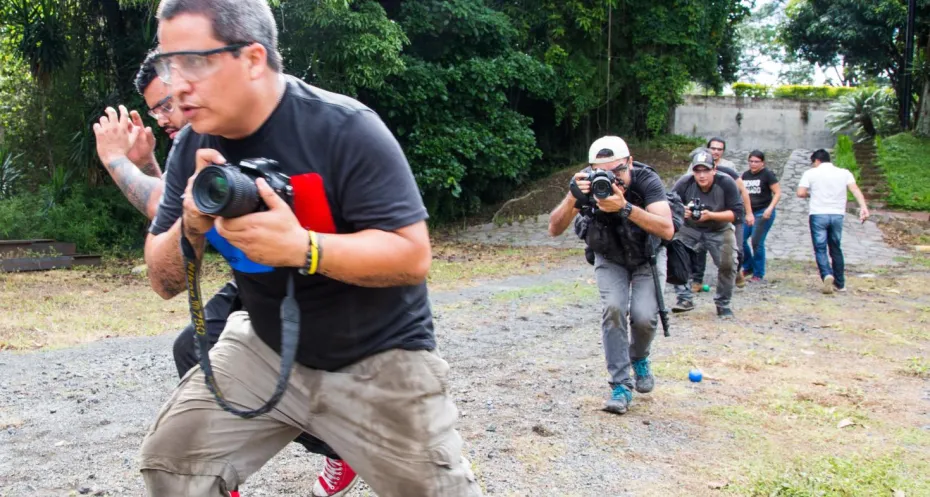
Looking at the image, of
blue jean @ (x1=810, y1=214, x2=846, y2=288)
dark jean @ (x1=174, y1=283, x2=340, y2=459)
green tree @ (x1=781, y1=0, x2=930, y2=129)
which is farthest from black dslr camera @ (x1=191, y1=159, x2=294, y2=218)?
green tree @ (x1=781, y1=0, x2=930, y2=129)

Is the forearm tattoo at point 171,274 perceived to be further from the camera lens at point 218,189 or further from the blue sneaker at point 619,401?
the blue sneaker at point 619,401

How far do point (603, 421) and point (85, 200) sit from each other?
11.8 meters

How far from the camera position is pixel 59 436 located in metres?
5.02

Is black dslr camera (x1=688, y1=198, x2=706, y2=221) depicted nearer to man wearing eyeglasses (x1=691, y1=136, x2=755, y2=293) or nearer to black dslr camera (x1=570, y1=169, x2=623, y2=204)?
man wearing eyeglasses (x1=691, y1=136, x2=755, y2=293)

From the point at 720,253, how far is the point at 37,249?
1007 cm

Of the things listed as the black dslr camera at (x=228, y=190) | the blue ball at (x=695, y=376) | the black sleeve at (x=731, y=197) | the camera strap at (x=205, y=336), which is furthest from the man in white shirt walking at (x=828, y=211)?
the black dslr camera at (x=228, y=190)

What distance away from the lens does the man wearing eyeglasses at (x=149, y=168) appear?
3438 millimetres

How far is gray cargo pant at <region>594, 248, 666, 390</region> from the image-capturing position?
5.70 meters

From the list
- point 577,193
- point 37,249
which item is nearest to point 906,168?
point 577,193

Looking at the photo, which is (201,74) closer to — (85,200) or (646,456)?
(646,456)

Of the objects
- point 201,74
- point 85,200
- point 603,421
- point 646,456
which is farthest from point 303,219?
point 85,200

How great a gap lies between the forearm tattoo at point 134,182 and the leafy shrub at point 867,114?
87.1ft

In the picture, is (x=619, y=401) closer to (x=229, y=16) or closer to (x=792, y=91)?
(x=229, y=16)

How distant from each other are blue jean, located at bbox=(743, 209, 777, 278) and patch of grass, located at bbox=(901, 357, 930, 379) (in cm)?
415
